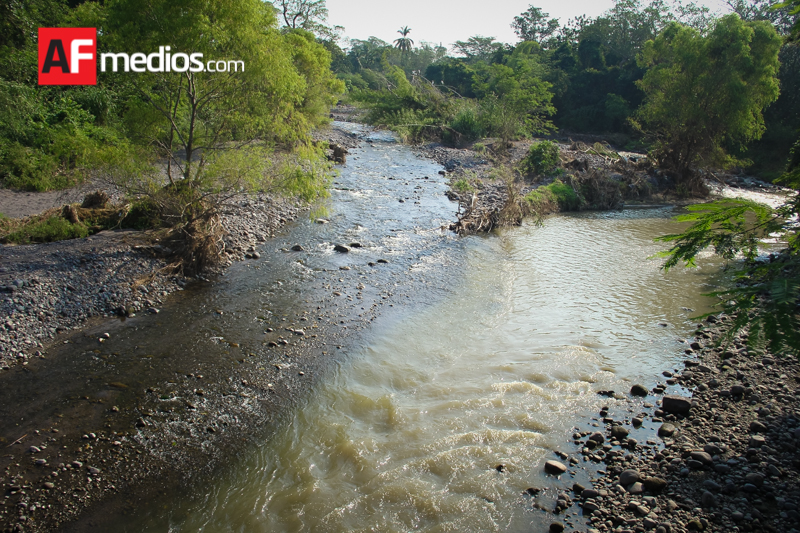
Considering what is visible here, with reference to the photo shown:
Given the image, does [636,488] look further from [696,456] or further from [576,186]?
[576,186]

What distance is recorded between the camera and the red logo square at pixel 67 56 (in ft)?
41.5

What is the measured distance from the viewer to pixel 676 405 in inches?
275

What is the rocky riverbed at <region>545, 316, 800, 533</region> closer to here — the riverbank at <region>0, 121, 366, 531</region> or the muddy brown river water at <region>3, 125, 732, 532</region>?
the muddy brown river water at <region>3, 125, 732, 532</region>

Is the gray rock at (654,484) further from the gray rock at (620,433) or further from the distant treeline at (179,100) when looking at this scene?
the distant treeline at (179,100)

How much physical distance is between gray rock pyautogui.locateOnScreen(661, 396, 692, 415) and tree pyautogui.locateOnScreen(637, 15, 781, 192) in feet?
69.6

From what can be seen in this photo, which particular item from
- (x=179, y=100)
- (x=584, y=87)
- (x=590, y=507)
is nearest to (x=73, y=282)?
(x=179, y=100)

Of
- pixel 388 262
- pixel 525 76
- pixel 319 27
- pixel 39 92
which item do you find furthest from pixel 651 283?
pixel 319 27

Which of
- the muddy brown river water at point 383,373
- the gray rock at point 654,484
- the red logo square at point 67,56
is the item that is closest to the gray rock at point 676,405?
the muddy brown river water at point 383,373

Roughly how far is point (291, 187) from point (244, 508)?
780 cm

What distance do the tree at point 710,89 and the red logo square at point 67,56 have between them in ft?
82.1

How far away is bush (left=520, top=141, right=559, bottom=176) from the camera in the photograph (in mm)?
25578

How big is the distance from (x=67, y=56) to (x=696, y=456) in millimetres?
20140

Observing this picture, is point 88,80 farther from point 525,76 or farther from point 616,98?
point 616,98

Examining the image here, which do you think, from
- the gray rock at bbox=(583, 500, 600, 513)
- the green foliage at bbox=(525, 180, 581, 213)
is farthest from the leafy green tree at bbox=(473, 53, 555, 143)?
the gray rock at bbox=(583, 500, 600, 513)
